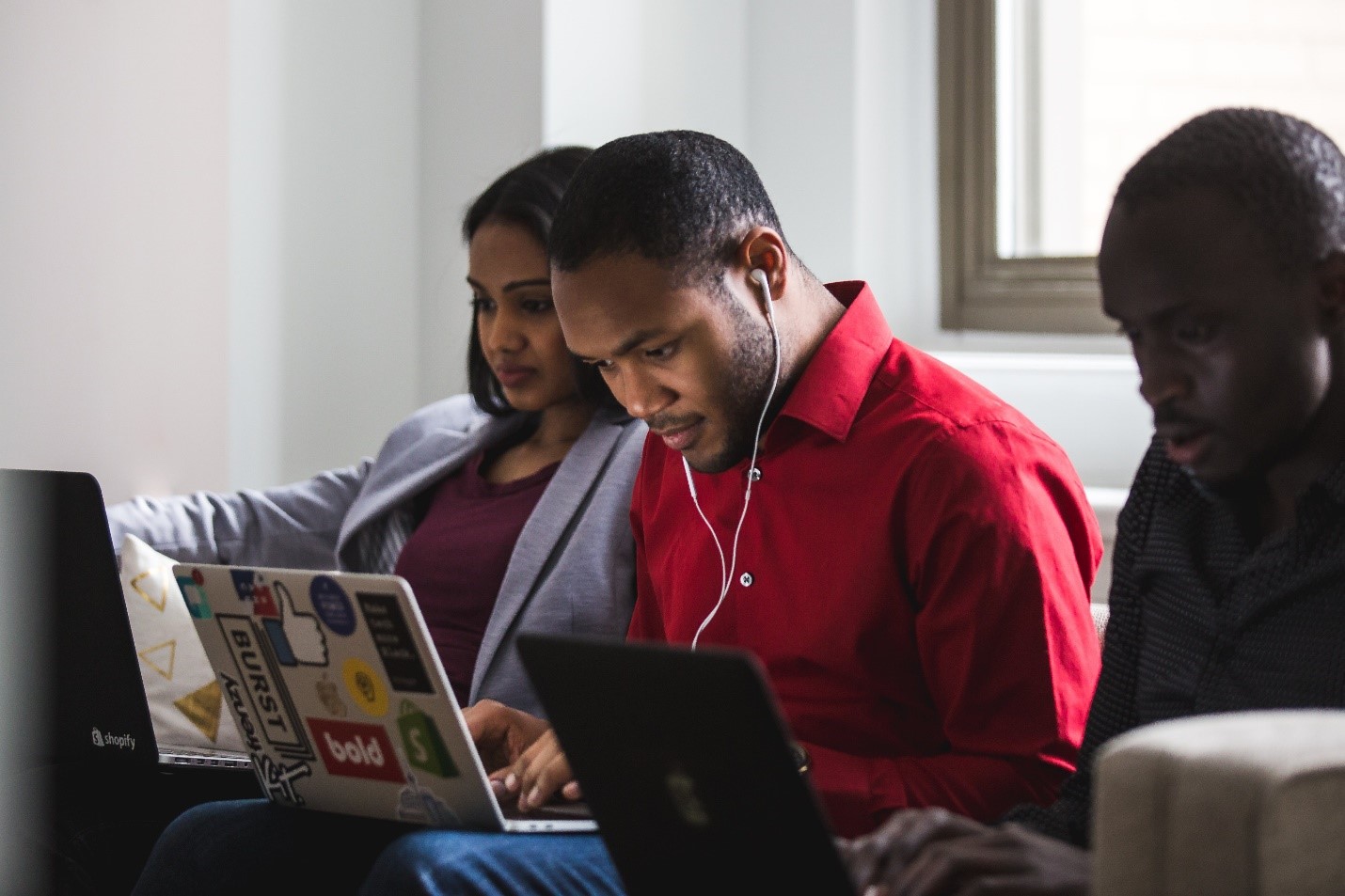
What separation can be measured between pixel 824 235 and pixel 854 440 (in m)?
1.19

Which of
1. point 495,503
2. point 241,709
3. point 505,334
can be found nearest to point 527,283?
point 505,334

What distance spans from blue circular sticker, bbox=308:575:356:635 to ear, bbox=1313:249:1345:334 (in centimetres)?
71

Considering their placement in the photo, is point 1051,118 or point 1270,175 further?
point 1051,118

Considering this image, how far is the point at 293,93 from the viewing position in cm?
244

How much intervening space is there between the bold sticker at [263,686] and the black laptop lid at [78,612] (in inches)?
10.8

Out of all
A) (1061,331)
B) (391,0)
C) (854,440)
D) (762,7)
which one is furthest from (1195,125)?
(391,0)

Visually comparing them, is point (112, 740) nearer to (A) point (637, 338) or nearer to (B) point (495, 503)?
(B) point (495, 503)

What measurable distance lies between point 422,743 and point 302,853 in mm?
289

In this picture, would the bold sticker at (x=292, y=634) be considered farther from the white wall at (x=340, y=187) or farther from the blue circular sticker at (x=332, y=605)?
the white wall at (x=340, y=187)

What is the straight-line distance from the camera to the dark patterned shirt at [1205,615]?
3.18 ft

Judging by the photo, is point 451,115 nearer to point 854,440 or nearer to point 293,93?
point 293,93

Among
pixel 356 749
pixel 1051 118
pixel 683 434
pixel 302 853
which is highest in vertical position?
pixel 1051 118

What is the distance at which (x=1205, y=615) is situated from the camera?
1.06 metres

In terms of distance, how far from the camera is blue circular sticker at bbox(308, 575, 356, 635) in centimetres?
118
